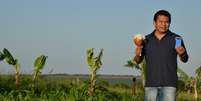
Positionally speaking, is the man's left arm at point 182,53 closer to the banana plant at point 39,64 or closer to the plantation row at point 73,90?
the plantation row at point 73,90

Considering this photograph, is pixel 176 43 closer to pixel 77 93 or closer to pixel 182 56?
pixel 182 56

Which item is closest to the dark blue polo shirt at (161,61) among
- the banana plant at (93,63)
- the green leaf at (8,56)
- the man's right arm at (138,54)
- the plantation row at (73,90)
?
the man's right arm at (138,54)

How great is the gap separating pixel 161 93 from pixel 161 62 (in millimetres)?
332

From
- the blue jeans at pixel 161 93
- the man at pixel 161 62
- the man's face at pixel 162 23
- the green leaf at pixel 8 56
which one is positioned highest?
the green leaf at pixel 8 56

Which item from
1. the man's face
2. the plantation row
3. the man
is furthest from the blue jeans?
the plantation row

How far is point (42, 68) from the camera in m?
15.1

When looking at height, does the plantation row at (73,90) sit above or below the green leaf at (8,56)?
below

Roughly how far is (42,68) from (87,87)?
95.8 inches

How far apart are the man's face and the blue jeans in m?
0.62

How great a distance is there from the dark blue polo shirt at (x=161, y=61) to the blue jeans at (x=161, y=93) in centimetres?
4

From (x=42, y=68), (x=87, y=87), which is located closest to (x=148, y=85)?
(x=87, y=87)

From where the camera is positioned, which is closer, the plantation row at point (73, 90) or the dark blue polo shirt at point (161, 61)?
the dark blue polo shirt at point (161, 61)

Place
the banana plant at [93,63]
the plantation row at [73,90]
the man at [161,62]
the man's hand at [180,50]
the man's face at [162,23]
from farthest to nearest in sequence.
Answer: the banana plant at [93,63] < the plantation row at [73,90] < the man at [161,62] < the man's face at [162,23] < the man's hand at [180,50]

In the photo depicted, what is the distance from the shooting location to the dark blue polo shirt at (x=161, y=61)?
18.9ft
